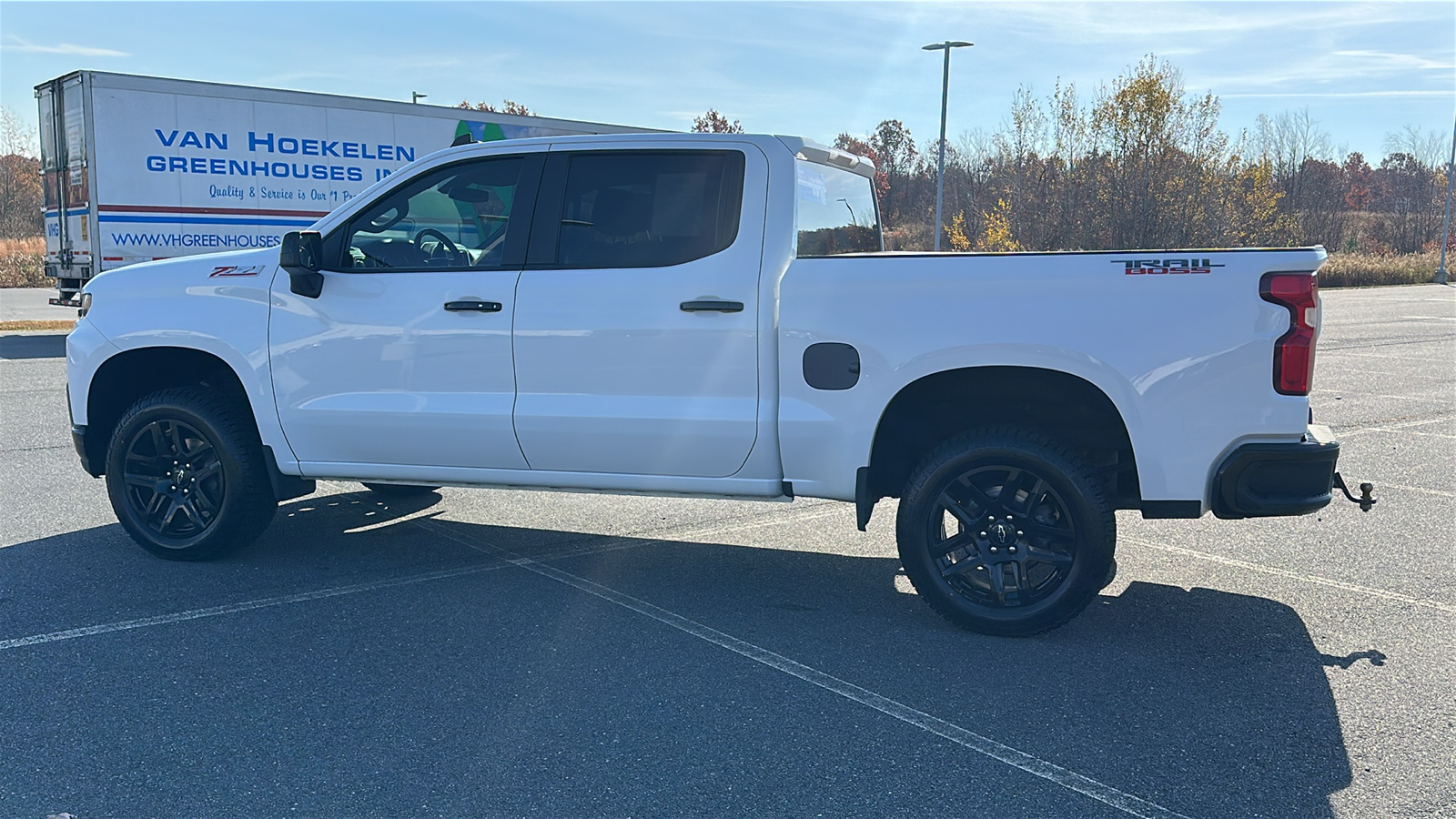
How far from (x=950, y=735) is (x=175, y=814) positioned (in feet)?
7.54

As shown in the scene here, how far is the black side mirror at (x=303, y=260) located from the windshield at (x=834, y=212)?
7.38 feet

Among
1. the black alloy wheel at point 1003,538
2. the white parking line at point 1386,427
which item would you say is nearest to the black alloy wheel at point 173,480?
the black alloy wheel at point 1003,538

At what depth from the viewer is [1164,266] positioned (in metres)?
4.34

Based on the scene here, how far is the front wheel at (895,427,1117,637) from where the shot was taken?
15.0 ft

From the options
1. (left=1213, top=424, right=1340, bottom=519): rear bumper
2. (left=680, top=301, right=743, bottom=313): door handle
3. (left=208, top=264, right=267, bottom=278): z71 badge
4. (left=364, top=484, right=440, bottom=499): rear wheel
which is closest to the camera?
(left=1213, top=424, right=1340, bottom=519): rear bumper

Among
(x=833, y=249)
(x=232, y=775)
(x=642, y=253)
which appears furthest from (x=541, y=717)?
(x=833, y=249)

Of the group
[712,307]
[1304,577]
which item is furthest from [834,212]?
[1304,577]

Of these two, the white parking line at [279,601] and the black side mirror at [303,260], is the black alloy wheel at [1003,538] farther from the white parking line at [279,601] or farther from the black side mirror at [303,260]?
the black side mirror at [303,260]

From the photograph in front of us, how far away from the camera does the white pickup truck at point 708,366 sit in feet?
14.5

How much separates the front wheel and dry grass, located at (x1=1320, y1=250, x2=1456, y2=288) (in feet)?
144

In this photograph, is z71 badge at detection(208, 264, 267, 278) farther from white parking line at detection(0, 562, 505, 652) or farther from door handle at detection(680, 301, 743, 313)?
door handle at detection(680, 301, 743, 313)

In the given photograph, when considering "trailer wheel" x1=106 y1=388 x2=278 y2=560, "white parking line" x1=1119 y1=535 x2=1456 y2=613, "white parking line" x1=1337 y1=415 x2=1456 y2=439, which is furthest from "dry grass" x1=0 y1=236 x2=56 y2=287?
"white parking line" x1=1119 y1=535 x2=1456 y2=613

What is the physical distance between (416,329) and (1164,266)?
3216mm

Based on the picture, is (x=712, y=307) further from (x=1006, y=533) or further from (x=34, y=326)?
(x=34, y=326)
